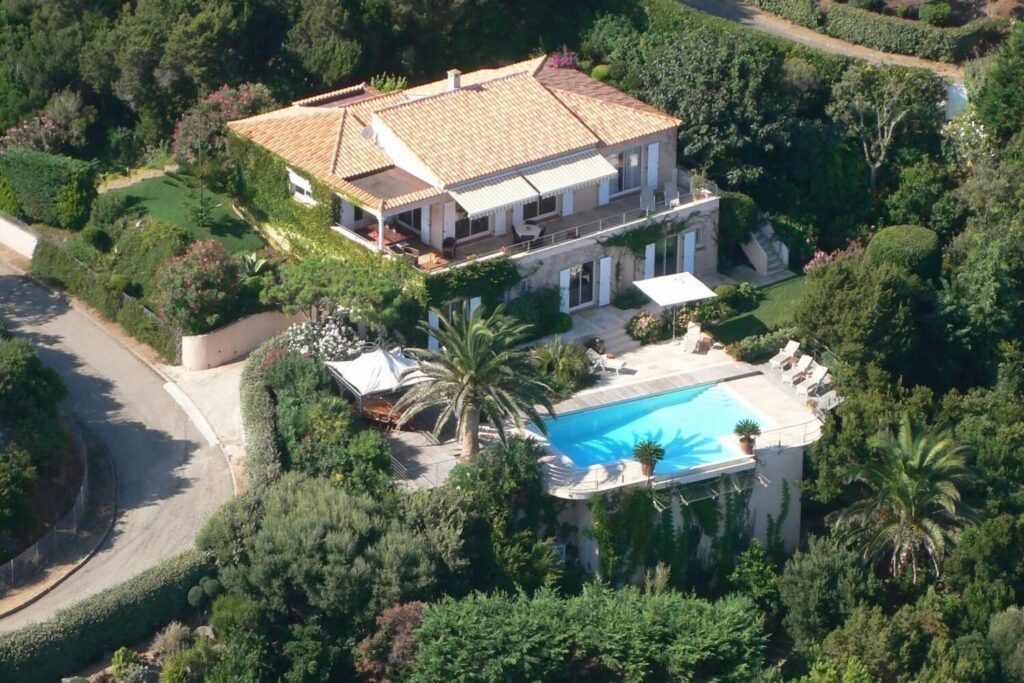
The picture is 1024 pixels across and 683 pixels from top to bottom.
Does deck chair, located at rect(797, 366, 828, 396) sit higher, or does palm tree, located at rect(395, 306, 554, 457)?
palm tree, located at rect(395, 306, 554, 457)

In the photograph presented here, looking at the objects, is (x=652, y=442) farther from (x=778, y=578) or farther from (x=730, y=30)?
(x=730, y=30)

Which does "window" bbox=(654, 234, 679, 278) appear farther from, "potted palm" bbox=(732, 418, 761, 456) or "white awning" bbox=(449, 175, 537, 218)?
"potted palm" bbox=(732, 418, 761, 456)

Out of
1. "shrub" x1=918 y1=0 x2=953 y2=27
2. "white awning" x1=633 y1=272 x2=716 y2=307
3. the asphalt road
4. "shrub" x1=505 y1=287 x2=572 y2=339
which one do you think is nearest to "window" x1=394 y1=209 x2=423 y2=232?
"shrub" x1=505 y1=287 x2=572 y2=339

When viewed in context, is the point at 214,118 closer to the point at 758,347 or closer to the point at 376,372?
the point at 376,372

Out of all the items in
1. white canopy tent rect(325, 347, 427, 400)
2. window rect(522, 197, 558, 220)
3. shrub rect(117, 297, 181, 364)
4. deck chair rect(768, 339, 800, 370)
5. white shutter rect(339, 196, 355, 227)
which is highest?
white shutter rect(339, 196, 355, 227)

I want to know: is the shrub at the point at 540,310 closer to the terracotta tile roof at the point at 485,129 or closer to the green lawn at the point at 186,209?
the terracotta tile roof at the point at 485,129

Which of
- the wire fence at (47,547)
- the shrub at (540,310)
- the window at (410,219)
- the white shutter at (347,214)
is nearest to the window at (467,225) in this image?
the window at (410,219)
